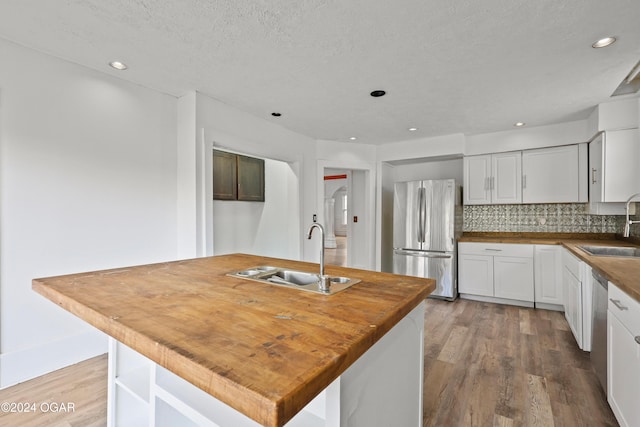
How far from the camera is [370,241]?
16.2 feet

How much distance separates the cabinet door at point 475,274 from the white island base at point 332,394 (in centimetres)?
305

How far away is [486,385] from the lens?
2109mm

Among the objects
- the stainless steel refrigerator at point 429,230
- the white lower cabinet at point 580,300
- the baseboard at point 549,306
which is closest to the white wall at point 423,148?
the stainless steel refrigerator at point 429,230

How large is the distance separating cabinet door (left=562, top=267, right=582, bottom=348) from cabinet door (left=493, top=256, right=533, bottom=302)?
574 mm

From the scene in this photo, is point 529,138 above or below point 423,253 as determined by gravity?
above

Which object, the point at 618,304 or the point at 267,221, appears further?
the point at 267,221

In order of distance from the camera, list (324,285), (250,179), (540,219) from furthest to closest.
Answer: (250,179), (540,219), (324,285)

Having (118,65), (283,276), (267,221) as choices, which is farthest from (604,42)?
(267,221)

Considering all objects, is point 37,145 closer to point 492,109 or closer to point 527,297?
point 492,109

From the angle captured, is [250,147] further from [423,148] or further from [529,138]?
[529,138]

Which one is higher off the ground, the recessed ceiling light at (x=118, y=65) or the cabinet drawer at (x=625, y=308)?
the recessed ceiling light at (x=118, y=65)

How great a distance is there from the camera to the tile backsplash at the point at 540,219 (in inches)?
149

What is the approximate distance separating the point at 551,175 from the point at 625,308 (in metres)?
2.90

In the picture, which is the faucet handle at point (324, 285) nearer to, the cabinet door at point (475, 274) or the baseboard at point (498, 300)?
the cabinet door at point (475, 274)
